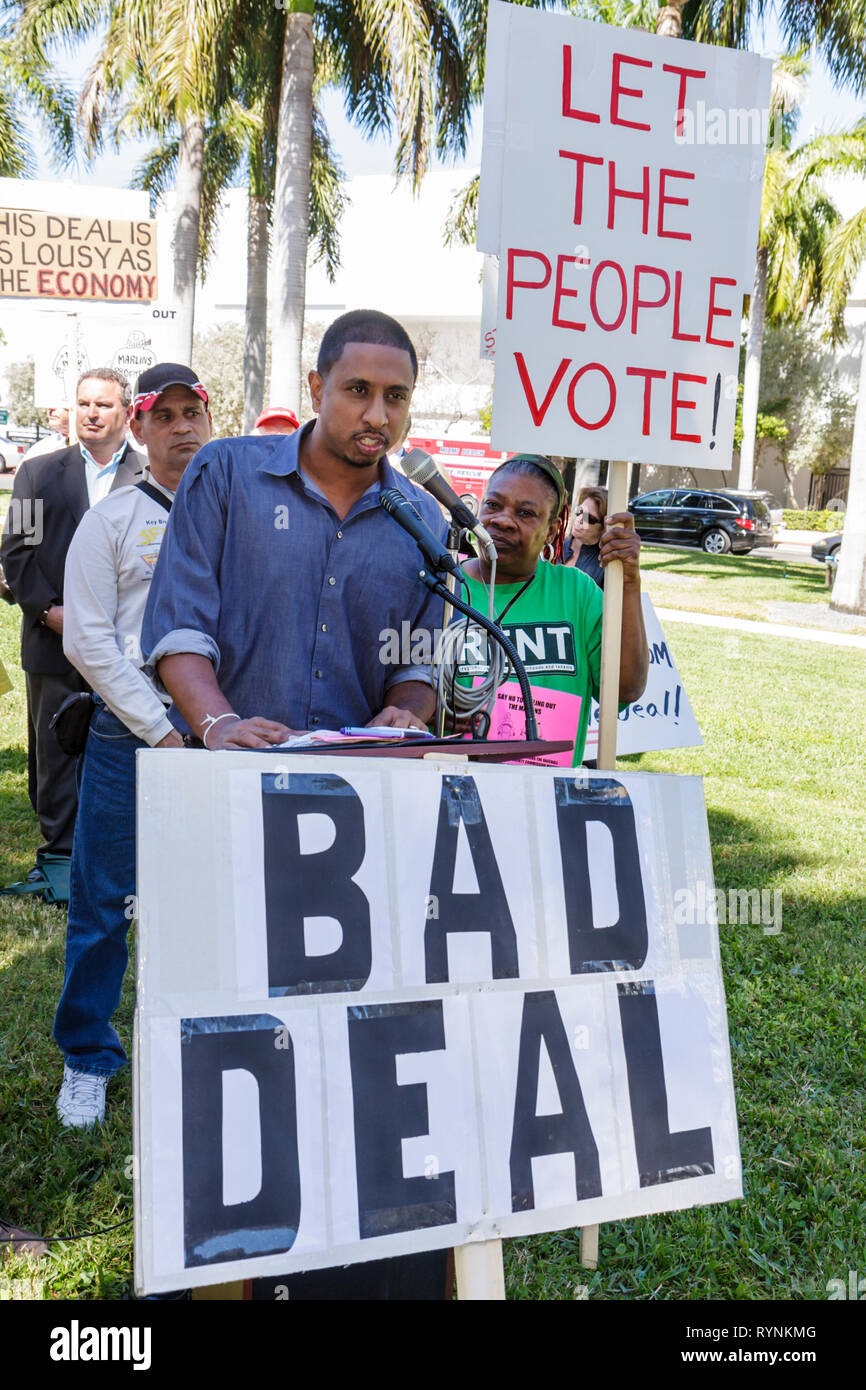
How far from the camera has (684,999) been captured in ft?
7.31

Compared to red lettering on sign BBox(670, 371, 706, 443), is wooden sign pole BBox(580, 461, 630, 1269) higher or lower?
lower

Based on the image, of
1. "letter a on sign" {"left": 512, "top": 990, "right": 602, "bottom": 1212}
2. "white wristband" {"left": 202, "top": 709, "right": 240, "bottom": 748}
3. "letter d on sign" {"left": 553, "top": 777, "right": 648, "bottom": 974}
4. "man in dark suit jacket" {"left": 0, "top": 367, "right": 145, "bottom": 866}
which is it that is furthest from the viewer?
"man in dark suit jacket" {"left": 0, "top": 367, "right": 145, "bottom": 866}

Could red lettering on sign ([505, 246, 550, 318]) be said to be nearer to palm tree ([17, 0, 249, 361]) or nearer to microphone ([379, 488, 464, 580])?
microphone ([379, 488, 464, 580])

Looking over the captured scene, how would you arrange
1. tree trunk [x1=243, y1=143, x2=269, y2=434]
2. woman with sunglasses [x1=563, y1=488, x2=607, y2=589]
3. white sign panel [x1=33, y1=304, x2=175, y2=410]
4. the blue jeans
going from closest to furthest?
the blue jeans
woman with sunglasses [x1=563, y1=488, x2=607, y2=589]
white sign panel [x1=33, y1=304, x2=175, y2=410]
tree trunk [x1=243, y1=143, x2=269, y2=434]

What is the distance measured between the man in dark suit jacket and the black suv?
2657cm

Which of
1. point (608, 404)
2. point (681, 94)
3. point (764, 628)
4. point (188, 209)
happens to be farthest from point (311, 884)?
point (188, 209)

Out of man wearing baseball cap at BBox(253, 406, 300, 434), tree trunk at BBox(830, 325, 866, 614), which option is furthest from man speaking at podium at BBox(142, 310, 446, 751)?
tree trunk at BBox(830, 325, 866, 614)

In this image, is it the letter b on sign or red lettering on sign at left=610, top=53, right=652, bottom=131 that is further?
red lettering on sign at left=610, top=53, right=652, bottom=131

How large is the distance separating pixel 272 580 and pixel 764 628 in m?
14.4

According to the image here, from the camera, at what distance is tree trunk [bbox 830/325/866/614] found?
16.4 meters

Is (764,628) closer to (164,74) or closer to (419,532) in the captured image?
(164,74)

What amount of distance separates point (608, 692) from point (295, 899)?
1.01 meters

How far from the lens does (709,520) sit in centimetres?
3083
